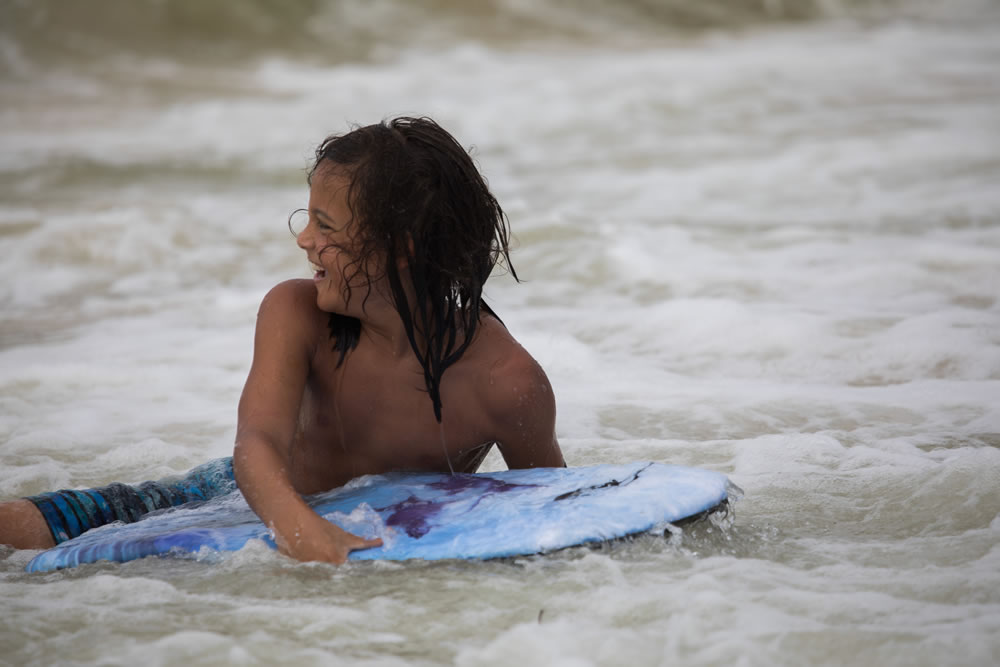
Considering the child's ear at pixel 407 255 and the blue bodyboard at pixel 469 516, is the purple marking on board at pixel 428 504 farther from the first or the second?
the child's ear at pixel 407 255

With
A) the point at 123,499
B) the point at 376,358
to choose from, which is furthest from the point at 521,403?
the point at 123,499

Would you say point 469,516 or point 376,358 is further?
point 376,358

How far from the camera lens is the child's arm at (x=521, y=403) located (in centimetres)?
258

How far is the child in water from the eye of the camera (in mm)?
2441

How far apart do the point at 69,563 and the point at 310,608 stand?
2.00 ft

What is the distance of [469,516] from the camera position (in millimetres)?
2514

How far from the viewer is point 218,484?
3.00 m

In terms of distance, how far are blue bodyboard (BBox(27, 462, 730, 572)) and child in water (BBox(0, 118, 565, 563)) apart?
0.09 meters

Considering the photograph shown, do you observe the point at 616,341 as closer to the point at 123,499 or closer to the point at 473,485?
the point at 473,485

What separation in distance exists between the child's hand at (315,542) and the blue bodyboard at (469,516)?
0.21 feet

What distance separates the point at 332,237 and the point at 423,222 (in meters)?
0.20

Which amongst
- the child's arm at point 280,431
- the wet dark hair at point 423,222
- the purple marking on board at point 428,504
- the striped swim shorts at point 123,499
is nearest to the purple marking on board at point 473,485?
the purple marking on board at point 428,504

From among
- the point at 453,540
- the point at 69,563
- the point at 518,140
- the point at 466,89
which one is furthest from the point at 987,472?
the point at 466,89

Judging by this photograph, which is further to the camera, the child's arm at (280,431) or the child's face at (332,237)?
the child's face at (332,237)
